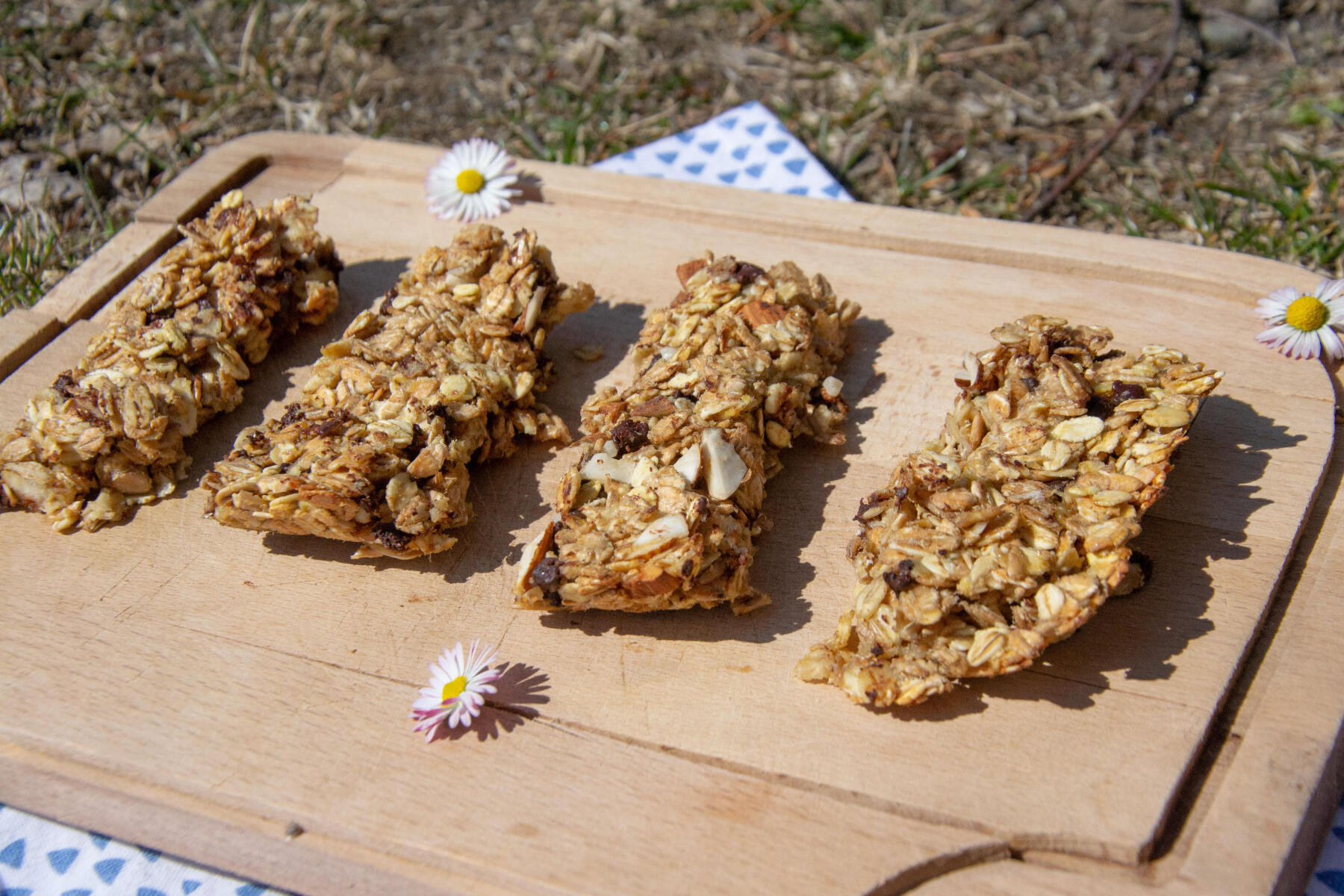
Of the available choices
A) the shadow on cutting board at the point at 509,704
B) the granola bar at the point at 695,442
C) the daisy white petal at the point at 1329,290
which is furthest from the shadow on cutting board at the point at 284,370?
the daisy white petal at the point at 1329,290

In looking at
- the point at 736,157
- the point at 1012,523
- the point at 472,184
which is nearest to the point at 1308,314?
the point at 1012,523

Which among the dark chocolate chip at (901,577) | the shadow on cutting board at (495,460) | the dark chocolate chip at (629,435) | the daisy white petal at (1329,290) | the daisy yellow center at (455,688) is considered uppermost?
the daisy white petal at (1329,290)

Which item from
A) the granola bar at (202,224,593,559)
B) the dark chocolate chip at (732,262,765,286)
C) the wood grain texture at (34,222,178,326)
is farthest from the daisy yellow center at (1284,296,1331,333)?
the wood grain texture at (34,222,178,326)

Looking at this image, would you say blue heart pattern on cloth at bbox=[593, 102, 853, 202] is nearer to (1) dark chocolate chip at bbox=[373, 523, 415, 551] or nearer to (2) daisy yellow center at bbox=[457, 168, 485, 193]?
(2) daisy yellow center at bbox=[457, 168, 485, 193]

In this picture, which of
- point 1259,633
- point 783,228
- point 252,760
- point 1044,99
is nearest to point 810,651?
point 1259,633

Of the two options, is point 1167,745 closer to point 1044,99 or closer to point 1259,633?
point 1259,633

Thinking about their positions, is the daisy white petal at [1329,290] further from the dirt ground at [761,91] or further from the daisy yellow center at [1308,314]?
the dirt ground at [761,91]

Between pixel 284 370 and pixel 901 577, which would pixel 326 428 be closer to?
pixel 284 370
